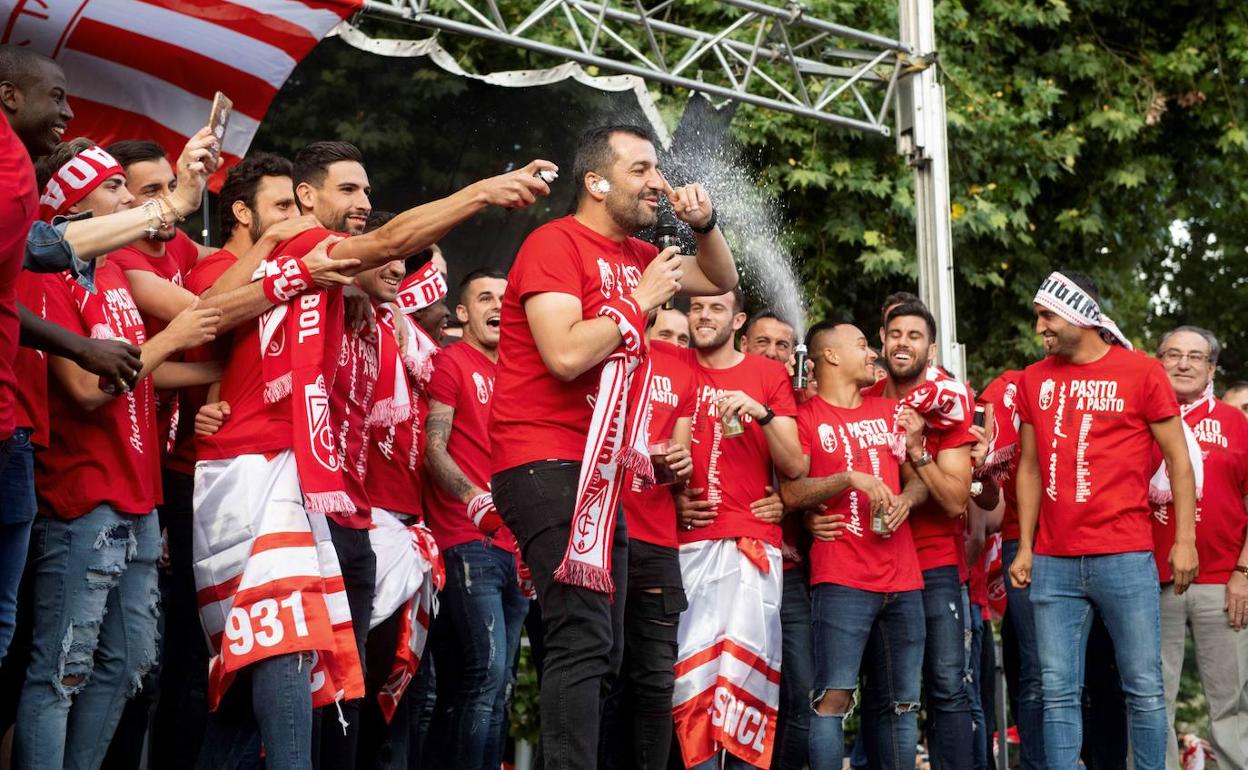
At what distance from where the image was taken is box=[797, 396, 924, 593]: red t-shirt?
6.39 meters

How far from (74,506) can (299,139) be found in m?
5.65

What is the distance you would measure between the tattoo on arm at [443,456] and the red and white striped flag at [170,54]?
7.99 feet

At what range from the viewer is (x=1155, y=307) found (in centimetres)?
1861

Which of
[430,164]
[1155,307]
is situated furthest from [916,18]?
[1155,307]

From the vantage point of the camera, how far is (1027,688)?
7.39 metres

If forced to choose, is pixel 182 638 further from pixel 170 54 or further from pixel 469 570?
pixel 170 54

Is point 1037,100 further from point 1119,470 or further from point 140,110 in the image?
point 140,110

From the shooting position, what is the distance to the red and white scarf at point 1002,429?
700 cm

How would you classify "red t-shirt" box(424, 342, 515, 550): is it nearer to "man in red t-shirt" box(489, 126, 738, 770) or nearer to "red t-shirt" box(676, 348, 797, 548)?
"red t-shirt" box(676, 348, 797, 548)

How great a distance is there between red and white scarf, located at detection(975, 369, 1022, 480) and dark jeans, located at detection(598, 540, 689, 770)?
2.08 meters

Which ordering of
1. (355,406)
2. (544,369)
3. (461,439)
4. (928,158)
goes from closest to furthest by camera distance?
(544,369), (355,406), (461,439), (928,158)

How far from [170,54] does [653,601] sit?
4.15 m

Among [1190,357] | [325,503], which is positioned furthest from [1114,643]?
[325,503]

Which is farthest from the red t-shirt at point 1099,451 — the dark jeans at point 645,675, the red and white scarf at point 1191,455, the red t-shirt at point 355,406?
the red t-shirt at point 355,406
